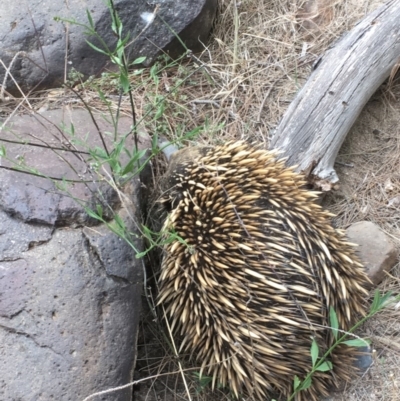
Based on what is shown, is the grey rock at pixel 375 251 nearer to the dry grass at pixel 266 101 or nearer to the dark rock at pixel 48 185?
the dry grass at pixel 266 101

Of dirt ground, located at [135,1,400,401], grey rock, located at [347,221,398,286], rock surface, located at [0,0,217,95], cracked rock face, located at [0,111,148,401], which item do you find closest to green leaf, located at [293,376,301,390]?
dirt ground, located at [135,1,400,401]

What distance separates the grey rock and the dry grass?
0.06m

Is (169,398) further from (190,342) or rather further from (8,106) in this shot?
(8,106)

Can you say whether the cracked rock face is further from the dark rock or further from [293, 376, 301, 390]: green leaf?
[293, 376, 301, 390]: green leaf

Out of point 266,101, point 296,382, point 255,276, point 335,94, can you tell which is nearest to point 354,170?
point 335,94

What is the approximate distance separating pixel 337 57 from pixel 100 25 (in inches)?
48.2

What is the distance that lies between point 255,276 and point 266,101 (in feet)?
4.28

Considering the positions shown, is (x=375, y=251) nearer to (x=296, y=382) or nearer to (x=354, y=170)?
(x=354, y=170)

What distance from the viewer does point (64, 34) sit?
2.88m

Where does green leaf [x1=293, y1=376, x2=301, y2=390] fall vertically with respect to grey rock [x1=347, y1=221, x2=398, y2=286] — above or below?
below

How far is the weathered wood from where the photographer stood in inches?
107

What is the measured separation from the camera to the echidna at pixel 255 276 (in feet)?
6.88

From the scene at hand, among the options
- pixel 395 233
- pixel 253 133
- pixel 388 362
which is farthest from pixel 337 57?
pixel 388 362

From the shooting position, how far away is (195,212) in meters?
2.29
